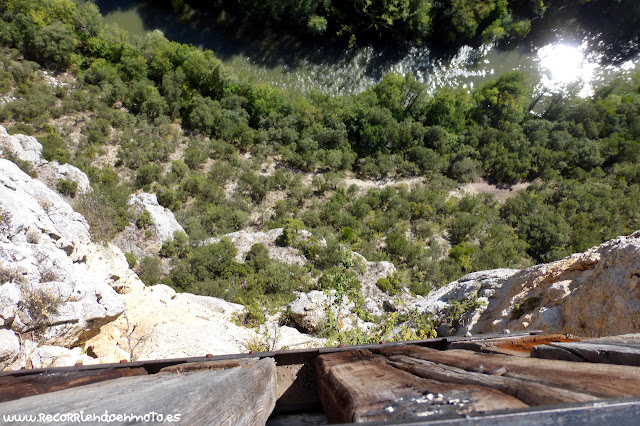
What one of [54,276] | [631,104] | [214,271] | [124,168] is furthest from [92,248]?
[631,104]

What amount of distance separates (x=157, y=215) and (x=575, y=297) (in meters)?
12.9

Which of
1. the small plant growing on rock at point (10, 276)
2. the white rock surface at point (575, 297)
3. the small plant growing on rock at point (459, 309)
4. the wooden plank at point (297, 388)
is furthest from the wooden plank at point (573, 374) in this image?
the small plant growing on rock at point (459, 309)

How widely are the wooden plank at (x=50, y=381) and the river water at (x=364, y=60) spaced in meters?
21.3

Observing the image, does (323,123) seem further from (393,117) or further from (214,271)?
(214,271)

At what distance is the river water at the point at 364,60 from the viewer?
21.8m

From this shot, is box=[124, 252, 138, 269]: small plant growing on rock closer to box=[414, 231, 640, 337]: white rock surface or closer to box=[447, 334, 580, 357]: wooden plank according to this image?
box=[414, 231, 640, 337]: white rock surface

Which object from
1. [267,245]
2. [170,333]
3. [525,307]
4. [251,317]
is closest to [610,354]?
[525,307]

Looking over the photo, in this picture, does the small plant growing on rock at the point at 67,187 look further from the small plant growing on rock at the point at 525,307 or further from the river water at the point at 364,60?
the small plant growing on rock at the point at 525,307

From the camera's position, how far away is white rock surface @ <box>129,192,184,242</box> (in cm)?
1296

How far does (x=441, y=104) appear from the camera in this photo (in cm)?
Result: 1988

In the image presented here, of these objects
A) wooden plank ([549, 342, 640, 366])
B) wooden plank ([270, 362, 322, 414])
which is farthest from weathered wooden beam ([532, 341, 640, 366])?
wooden plank ([270, 362, 322, 414])

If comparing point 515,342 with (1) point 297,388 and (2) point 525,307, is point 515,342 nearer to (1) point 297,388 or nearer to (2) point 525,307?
(1) point 297,388

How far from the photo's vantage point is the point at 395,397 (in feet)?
3.81

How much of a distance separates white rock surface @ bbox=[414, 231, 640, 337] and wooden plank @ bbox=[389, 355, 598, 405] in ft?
16.5
